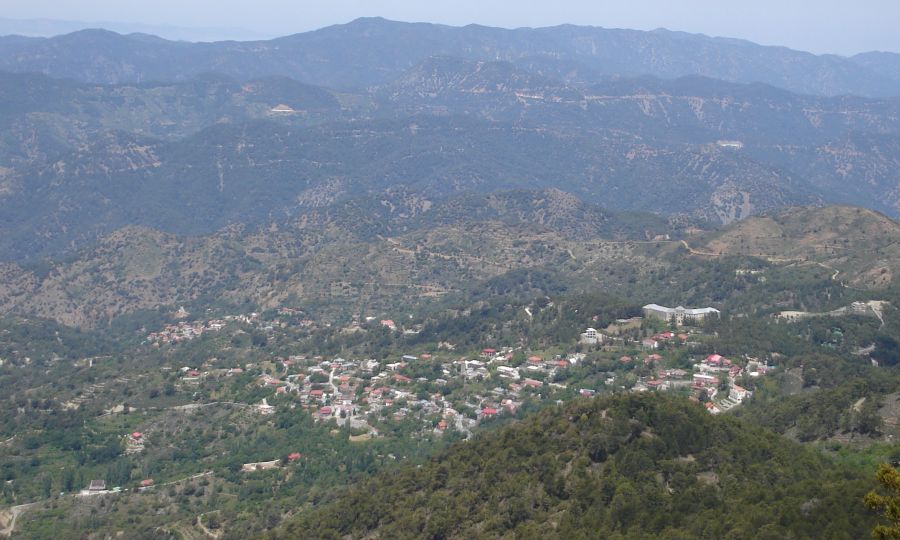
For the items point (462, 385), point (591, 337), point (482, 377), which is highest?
point (591, 337)

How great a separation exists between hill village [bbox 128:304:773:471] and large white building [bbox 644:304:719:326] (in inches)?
4.1

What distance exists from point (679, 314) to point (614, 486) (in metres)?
59.1

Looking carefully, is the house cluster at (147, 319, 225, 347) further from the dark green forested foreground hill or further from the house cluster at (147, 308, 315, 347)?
the dark green forested foreground hill

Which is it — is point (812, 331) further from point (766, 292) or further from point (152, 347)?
point (152, 347)

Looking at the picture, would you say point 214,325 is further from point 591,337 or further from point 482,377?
point 591,337

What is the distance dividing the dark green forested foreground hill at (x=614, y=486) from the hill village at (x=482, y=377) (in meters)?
21.4

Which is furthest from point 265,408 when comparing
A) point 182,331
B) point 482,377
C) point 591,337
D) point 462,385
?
point 182,331

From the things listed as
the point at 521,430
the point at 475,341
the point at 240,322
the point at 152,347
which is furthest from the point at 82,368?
the point at 521,430

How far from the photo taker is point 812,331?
108 m

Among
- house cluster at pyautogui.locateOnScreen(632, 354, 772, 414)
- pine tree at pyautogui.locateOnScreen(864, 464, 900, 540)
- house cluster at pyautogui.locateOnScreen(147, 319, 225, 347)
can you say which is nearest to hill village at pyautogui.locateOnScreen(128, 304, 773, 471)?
house cluster at pyautogui.locateOnScreen(632, 354, 772, 414)

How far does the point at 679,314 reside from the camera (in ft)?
372

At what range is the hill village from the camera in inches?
3642

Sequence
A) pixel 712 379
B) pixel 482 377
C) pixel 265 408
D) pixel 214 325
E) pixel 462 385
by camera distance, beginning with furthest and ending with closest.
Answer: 1. pixel 214 325
2. pixel 482 377
3. pixel 462 385
4. pixel 265 408
5. pixel 712 379

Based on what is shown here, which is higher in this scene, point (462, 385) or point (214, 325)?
point (462, 385)
